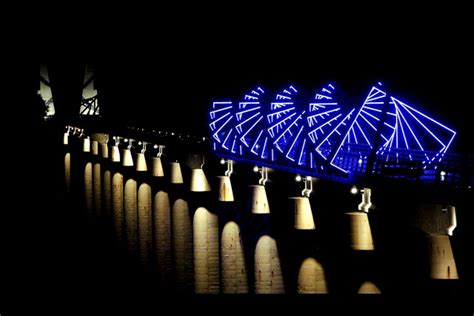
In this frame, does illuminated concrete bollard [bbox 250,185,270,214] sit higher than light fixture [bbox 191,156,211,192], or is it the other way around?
light fixture [bbox 191,156,211,192]

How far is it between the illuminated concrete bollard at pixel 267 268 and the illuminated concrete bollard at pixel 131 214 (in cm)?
970

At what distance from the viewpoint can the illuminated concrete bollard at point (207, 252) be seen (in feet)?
47.5

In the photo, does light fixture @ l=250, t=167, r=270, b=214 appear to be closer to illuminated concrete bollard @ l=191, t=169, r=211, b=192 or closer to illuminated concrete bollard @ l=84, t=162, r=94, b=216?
illuminated concrete bollard @ l=191, t=169, r=211, b=192

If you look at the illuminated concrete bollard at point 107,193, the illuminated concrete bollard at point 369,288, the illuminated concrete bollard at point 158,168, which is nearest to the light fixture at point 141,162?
the illuminated concrete bollard at point 158,168

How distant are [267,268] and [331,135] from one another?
291 cm

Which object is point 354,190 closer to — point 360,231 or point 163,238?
point 360,231

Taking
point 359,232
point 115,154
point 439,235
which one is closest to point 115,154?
point 115,154

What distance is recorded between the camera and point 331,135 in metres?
11.6

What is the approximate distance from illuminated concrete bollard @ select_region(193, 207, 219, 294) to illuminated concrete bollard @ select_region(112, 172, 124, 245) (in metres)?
8.65

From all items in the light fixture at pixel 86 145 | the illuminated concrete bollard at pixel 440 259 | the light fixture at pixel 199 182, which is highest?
the light fixture at pixel 86 145

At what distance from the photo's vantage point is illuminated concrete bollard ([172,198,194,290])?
1632 centimetres

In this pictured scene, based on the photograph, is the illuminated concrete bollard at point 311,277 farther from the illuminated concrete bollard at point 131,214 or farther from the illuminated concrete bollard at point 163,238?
the illuminated concrete bollard at point 131,214

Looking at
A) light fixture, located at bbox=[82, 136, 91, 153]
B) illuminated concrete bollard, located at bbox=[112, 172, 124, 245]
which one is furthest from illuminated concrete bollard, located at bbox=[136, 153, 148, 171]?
A: light fixture, located at bbox=[82, 136, 91, 153]

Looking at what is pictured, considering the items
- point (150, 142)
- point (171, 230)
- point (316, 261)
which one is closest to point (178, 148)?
point (171, 230)
